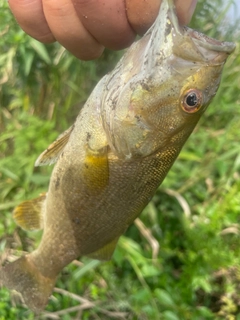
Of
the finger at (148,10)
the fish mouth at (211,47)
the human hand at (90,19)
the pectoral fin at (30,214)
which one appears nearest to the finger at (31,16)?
the human hand at (90,19)

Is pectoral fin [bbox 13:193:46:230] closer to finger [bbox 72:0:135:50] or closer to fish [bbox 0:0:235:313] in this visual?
fish [bbox 0:0:235:313]

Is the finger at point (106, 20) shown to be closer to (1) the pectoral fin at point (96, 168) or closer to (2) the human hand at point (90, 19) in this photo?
(2) the human hand at point (90, 19)

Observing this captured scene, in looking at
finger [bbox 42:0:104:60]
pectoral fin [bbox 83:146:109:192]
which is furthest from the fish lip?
pectoral fin [bbox 83:146:109:192]

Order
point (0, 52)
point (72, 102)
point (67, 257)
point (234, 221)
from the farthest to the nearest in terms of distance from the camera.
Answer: point (72, 102), point (0, 52), point (234, 221), point (67, 257)

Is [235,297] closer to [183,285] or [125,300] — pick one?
[183,285]

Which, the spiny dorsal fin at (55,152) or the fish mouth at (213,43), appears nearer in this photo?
the fish mouth at (213,43)

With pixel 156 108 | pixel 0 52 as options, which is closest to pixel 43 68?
pixel 0 52

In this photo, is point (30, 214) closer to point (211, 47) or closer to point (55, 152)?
point (55, 152)
